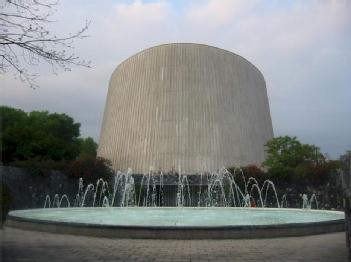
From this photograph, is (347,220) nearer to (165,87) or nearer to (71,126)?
(165,87)

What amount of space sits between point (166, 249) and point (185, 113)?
24.2 metres

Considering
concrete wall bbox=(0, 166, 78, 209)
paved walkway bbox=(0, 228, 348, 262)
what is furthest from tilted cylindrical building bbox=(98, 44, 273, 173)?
paved walkway bbox=(0, 228, 348, 262)

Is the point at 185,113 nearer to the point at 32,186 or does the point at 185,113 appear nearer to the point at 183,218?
the point at 32,186

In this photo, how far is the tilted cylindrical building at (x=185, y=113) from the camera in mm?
29469

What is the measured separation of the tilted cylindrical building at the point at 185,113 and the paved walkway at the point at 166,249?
21.4 m

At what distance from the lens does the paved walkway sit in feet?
17.4

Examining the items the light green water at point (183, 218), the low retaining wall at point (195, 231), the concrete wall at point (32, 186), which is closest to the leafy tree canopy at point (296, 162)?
the concrete wall at point (32, 186)

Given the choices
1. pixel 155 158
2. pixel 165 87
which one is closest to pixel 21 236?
pixel 155 158

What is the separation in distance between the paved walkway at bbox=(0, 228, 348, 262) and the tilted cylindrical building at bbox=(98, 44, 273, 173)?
2142 centimetres

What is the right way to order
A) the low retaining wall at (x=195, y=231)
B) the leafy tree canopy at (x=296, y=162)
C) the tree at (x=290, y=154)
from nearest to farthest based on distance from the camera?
1. the low retaining wall at (x=195, y=231)
2. the leafy tree canopy at (x=296, y=162)
3. the tree at (x=290, y=154)

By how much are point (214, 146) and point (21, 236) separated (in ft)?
74.0

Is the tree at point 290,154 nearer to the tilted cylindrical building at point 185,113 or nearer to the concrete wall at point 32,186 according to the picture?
the tilted cylindrical building at point 185,113

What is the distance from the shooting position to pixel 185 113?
1188 inches

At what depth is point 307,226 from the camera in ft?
25.9
